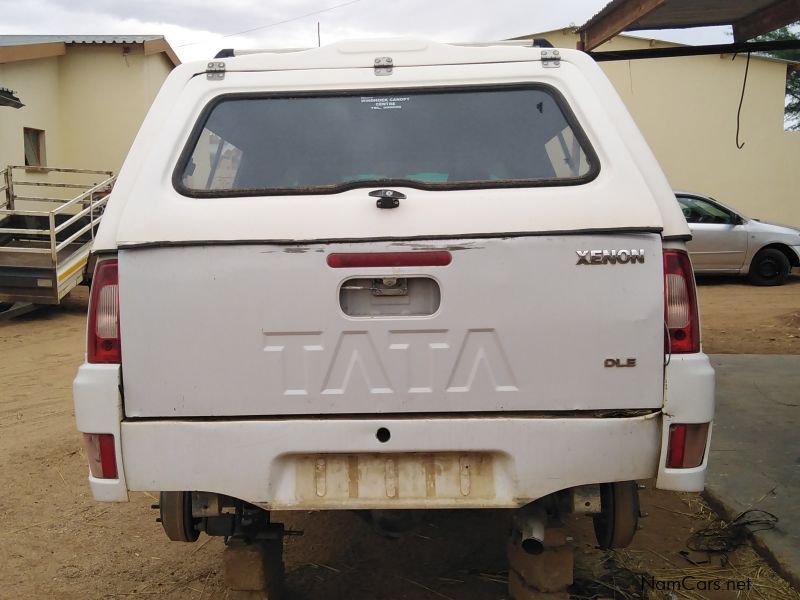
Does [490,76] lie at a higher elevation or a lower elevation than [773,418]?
higher

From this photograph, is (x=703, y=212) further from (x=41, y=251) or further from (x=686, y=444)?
(x=686, y=444)

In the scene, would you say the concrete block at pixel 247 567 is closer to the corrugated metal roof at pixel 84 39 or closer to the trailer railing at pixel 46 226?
the trailer railing at pixel 46 226

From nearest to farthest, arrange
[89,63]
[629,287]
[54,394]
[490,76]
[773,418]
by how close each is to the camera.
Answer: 1. [629,287]
2. [490,76]
3. [773,418]
4. [54,394]
5. [89,63]

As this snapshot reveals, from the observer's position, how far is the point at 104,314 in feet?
8.14

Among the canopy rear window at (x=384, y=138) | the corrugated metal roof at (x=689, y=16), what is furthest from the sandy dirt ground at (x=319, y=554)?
the corrugated metal roof at (x=689, y=16)

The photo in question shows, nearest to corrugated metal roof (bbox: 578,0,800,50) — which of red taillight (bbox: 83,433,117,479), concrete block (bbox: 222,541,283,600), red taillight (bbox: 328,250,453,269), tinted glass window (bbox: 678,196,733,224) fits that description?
red taillight (bbox: 328,250,453,269)

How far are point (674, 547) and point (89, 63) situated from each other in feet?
58.2

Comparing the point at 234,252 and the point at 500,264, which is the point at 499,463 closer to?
the point at 500,264

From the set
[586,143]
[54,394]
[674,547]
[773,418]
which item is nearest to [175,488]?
[586,143]

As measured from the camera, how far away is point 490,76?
2883 mm

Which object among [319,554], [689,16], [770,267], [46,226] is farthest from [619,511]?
[770,267]

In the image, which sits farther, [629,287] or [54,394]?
[54,394]

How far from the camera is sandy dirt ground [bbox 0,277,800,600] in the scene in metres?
3.42

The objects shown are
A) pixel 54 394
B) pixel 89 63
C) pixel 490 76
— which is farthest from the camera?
pixel 89 63
